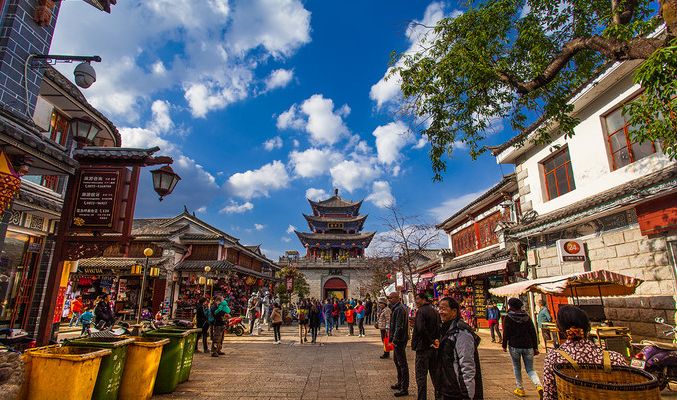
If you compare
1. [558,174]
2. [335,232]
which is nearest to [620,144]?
[558,174]

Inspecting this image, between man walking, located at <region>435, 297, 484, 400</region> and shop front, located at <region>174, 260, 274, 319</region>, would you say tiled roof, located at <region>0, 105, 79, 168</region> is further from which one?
shop front, located at <region>174, 260, 274, 319</region>

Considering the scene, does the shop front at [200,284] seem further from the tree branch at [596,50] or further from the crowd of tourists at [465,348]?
the tree branch at [596,50]

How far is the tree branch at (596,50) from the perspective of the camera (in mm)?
4234

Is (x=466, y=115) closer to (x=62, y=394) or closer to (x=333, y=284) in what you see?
(x=62, y=394)

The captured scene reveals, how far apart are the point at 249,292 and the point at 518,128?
25.6 m

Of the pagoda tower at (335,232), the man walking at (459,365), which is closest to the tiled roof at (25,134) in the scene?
the man walking at (459,365)

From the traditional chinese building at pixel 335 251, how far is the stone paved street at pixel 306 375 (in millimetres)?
30127

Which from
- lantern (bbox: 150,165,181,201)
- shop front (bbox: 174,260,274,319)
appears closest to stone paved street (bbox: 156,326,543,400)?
lantern (bbox: 150,165,181,201)

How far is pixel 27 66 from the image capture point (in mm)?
6359

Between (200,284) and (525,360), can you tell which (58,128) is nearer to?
(525,360)

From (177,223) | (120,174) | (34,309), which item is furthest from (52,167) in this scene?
(177,223)

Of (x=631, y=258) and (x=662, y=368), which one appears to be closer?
(x=662, y=368)

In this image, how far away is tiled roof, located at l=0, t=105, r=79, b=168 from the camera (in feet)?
14.2

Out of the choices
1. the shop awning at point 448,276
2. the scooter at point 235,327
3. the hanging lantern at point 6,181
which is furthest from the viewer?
the shop awning at point 448,276
